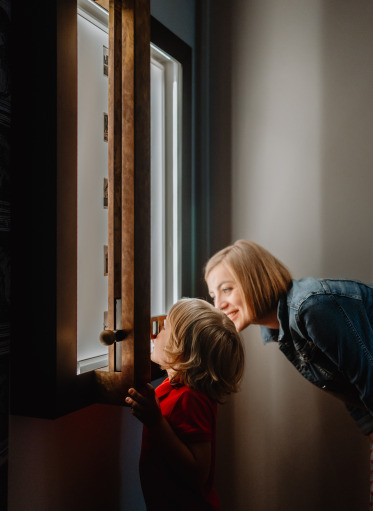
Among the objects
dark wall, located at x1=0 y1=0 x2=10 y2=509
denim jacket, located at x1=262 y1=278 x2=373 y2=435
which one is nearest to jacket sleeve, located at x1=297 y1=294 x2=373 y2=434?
denim jacket, located at x1=262 y1=278 x2=373 y2=435

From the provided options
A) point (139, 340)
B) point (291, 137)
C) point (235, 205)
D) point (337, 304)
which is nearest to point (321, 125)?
point (291, 137)

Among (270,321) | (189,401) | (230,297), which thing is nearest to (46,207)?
(189,401)

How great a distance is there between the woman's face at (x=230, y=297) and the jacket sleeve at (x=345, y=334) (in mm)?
204

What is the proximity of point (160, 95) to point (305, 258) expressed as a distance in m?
0.76

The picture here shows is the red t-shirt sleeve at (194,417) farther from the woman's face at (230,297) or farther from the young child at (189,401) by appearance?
the woman's face at (230,297)

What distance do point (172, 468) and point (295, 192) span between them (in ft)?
3.31

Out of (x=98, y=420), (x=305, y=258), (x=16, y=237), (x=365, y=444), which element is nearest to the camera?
(x=16, y=237)

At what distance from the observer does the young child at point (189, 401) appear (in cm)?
97

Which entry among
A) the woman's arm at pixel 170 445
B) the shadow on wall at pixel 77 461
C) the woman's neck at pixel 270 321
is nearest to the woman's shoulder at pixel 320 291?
the woman's neck at pixel 270 321

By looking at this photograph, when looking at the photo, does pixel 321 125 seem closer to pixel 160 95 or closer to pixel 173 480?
pixel 160 95

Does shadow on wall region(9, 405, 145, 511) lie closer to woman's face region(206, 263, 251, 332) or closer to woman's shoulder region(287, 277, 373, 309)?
woman's face region(206, 263, 251, 332)

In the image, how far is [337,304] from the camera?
3.61ft

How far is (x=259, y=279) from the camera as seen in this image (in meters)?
1.27

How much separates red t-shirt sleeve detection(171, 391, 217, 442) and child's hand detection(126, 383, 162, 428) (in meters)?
0.09
